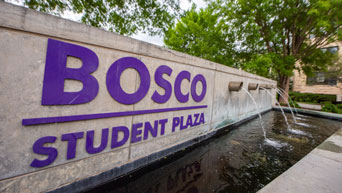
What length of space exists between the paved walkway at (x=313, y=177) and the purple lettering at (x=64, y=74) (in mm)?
2624

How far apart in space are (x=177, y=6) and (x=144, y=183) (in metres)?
9.35

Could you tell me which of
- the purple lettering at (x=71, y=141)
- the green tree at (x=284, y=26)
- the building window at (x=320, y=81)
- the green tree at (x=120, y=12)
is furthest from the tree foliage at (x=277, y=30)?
the building window at (x=320, y=81)

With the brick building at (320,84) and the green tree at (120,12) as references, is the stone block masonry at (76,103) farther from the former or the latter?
the brick building at (320,84)

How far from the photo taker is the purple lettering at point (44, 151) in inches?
73.4

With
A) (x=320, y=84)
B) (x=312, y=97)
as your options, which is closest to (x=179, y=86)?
(x=312, y=97)

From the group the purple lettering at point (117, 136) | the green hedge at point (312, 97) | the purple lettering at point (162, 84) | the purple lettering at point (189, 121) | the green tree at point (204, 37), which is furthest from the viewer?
the green hedge at point (312, 97)

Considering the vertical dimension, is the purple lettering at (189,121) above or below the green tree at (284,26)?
below

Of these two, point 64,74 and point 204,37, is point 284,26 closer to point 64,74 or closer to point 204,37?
point 204,37

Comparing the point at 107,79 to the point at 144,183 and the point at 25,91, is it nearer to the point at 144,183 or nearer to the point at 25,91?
the point at 25,91

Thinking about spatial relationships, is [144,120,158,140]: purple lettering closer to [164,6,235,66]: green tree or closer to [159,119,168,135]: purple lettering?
[159,119,168,135]: purple lettering

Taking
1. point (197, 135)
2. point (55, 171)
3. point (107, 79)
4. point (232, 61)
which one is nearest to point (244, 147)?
point (197, 135)

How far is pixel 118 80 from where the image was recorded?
2.59 m

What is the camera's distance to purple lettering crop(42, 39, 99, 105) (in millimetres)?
1890

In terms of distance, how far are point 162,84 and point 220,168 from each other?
84.9 inches
